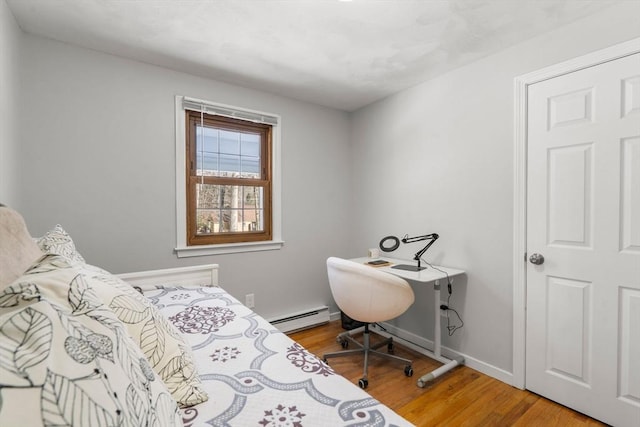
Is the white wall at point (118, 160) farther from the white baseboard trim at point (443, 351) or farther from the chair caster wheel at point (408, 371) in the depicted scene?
the chair caster wheel at point (408, 371)

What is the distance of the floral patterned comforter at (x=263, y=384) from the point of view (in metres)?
0.81

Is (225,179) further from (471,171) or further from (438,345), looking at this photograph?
(438,345)

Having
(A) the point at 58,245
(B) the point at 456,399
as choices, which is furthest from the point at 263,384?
(B) the point at 456,399

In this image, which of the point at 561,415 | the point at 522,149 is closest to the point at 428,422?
the point at 561,415

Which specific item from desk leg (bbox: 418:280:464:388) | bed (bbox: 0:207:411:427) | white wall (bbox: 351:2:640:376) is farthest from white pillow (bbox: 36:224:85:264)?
white wall (bbox: 351:2:640:376)

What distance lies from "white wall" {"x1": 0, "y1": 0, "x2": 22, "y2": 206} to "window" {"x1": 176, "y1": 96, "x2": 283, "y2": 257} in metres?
0.94

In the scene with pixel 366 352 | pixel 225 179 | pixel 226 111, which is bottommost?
pixel 366 352

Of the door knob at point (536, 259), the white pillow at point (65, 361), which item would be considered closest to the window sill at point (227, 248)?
the white pillow at point (65, 361)

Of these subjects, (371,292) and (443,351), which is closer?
(371,292)

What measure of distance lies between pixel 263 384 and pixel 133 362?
49cm

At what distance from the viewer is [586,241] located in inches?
69.1

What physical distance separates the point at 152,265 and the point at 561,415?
2.99 m

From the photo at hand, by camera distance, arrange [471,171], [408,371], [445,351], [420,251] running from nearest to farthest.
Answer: [408,371]
[471,171]
[445,351]
[420,251]

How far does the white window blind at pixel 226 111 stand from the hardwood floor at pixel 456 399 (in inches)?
89.4
